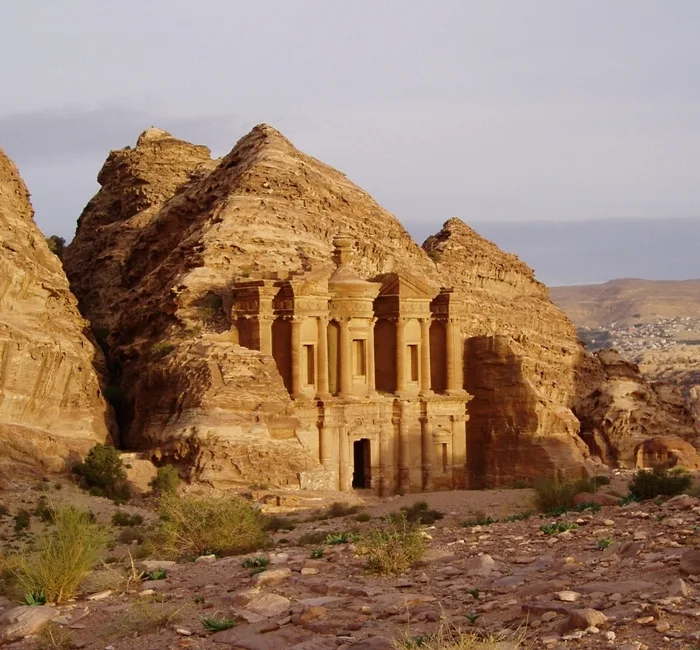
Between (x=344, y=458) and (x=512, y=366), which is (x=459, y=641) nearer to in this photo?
(x=344, y=458)

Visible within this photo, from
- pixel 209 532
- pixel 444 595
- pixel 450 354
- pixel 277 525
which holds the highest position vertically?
pixel 450 354

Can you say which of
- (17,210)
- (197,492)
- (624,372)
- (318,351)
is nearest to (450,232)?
(624,372)

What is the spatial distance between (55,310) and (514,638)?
2938 cm

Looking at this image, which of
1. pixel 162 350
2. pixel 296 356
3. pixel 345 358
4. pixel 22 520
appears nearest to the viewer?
pixel 22 520

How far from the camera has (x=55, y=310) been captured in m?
39.6

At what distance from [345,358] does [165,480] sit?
11289 millimetres

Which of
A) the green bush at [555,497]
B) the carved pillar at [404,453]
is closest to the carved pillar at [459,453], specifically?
the carved pillar at [404,453]

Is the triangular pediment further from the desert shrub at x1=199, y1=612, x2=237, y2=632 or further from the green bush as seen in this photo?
the desert shrub at x1=199, y1=612, x2=237, y2=632

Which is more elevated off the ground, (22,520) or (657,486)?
(657,486)

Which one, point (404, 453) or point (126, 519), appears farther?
point (404, 453)

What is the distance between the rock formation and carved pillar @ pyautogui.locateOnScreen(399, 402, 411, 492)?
88mm

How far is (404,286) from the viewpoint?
157 feet

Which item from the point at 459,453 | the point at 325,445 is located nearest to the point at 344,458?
the point at 325,445

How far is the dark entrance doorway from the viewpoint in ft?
150
